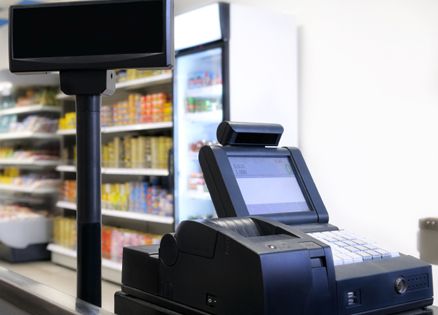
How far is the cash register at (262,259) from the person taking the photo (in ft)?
3.15

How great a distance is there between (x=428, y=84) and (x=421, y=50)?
0.22m

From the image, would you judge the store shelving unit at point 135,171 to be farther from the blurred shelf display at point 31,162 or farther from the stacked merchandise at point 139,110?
the blurred shelf display at point 31,162

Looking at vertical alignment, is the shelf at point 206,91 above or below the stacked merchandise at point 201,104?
above

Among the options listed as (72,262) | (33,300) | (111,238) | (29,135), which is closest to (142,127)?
(111,238)

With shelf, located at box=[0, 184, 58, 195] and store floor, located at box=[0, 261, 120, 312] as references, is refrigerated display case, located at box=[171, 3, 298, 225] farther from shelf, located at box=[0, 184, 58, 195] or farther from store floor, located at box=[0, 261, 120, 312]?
shelf, located at box=[0, 184, 58, 195]

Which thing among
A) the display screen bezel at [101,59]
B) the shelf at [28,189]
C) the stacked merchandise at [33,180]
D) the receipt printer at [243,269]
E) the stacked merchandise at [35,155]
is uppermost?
the display screen bezel at [101,59]

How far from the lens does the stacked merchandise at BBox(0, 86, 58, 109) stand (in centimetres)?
729

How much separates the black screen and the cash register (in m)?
0.28

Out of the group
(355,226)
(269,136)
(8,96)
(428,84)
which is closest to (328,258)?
(269,136)

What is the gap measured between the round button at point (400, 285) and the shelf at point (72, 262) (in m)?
4.61

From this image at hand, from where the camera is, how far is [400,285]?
1.14m

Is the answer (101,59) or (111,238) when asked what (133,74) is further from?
(101,59)

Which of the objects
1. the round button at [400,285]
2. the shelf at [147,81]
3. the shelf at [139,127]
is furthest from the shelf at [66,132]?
the round button at [400,285]

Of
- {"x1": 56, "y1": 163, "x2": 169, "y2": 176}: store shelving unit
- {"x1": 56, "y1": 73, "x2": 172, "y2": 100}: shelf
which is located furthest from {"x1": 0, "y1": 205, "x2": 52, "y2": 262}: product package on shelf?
{"x1": 56, "y1": 73, "x2": 172, "y2": 100}: shelf
